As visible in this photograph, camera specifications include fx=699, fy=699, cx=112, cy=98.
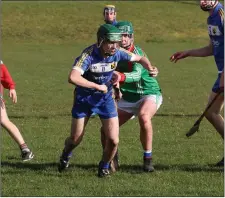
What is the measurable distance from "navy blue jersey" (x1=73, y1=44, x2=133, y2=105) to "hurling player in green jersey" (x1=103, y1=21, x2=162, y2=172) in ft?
0.78

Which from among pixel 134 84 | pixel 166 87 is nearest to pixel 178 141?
pixel 134 84

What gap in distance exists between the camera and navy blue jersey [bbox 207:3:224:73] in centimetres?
826

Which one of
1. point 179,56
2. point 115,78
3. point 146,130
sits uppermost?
point 115,78

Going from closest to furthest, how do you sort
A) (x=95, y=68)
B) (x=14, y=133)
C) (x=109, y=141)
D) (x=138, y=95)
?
(x=95, y=68)
(x=109, y=141)
(x=138, y=95)
(x=14, y=133)

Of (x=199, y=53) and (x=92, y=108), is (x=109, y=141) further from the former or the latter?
(x=199, y=53)

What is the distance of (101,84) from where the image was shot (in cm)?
784

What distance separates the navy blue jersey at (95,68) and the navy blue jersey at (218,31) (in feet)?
3.61

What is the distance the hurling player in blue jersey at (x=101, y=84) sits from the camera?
7.62 metres

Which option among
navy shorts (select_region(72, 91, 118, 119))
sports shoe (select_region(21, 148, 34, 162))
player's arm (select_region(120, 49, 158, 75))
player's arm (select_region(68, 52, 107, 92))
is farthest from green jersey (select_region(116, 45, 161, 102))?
sports shoe (select_region(21, 148, 34, 162))

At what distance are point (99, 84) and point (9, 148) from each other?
2.60m

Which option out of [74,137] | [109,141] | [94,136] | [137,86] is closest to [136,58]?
[137,86]

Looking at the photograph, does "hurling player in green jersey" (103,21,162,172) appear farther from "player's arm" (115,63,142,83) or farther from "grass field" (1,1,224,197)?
"grass field" (1,1,224,197)

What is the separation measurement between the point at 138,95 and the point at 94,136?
2.55m

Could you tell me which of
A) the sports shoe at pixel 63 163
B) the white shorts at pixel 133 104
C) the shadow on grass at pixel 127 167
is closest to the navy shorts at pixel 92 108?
the sports shoe at pixel 63 163
